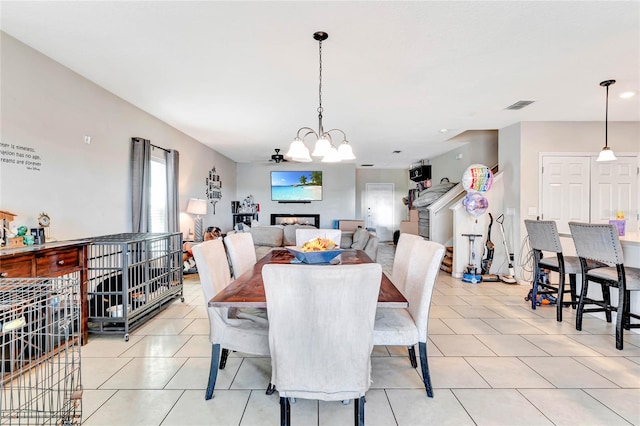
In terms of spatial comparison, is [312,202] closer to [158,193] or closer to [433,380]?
[158,193]

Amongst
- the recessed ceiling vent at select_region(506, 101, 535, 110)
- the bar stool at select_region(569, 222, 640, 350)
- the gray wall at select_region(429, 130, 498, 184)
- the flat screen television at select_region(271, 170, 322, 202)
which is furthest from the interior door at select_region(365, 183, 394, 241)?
the bar stool at select_region(569, 222, 640, 350)

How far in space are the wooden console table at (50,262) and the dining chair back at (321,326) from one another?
73.0 inches

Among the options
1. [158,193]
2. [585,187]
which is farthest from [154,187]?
[585,187]

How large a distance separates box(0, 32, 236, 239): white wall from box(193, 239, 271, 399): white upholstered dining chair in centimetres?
196

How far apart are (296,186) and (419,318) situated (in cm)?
757

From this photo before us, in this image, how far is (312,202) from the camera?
927 cm

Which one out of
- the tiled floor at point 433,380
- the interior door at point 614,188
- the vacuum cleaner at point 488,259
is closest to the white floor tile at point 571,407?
the tiled floor at point 433,380

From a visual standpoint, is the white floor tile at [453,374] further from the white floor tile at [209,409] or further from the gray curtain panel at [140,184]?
the gray curtain panel at [140,184]

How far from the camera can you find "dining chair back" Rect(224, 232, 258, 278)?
2.54 m

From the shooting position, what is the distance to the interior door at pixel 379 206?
428 inches

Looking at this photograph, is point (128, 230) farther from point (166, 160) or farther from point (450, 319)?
point (450, 319)

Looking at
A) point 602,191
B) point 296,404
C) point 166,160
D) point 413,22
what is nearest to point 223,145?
point 166,160

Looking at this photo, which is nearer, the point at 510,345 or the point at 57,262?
the point at 57,262

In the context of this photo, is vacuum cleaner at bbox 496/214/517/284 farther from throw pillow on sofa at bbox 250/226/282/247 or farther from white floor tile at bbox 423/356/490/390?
throw pillow on sofa at bbox 250/226/282/247
